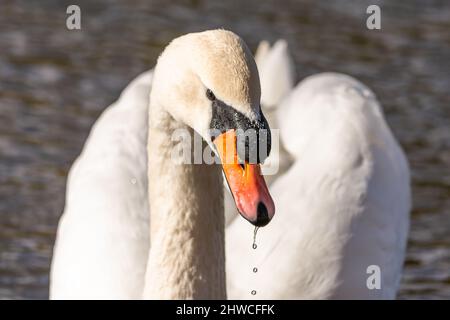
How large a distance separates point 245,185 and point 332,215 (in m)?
1.69

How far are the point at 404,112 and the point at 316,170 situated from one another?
2.61 meters

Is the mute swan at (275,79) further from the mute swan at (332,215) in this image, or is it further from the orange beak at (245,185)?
the orange beak at (245,185)

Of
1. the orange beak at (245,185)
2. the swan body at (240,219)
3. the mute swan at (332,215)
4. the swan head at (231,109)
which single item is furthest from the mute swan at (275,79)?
the orange beak at (245,185)

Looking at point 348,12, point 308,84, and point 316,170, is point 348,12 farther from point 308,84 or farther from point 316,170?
point 316,170

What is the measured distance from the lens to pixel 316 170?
5.69 m

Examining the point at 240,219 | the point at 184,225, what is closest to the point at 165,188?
the point at 184,225

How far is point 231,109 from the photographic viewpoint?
12.9 feet

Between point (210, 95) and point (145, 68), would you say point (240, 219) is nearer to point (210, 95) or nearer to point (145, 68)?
point (210, 95)

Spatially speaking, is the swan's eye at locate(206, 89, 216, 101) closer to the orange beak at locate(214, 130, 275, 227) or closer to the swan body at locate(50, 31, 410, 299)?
the orange beak at locate(214, 130, 275, 227)

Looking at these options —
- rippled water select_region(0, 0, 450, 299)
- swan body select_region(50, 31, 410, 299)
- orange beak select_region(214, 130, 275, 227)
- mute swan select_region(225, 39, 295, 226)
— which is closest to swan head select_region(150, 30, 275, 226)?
orange beak select_region(214, 130, 275, 227)
